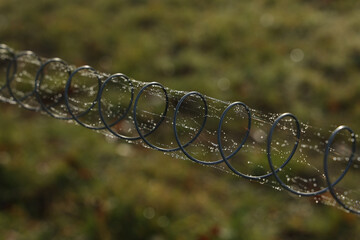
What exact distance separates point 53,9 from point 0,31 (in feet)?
2.73

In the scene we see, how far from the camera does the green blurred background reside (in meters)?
3.45

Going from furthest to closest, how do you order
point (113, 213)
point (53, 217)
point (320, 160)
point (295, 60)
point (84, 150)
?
point (295, 60) → point (84, 150) → point (320, 160) → point (53, 217) → point (113, 213)

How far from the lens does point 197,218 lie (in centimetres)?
349

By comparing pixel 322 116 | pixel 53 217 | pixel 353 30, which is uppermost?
pixel 353 30

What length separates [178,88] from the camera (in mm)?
4742

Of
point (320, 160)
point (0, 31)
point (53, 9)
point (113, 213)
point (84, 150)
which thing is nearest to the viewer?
point (113, 213)

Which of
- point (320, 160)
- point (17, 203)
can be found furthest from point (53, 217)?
point (320, 160)

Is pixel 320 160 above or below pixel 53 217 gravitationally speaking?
above

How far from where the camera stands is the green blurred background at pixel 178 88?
3453mm

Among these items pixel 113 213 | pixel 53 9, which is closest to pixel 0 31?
pixel 53 9

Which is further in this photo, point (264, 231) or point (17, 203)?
point (17, 203)

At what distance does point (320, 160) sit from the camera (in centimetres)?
394

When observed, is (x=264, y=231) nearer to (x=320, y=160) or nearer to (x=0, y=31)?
(x=320, y=160)

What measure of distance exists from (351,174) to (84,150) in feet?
8.32
